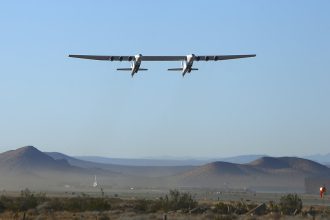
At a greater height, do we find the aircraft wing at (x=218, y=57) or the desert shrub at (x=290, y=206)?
the aircraft wing at (x=218, y=57)

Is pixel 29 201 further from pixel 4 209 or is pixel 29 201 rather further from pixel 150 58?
pixel 150 58

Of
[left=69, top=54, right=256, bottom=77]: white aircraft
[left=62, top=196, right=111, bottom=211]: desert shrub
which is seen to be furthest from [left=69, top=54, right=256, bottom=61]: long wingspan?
[left=62, top=196, right=111, bottom=211]: desert shrub

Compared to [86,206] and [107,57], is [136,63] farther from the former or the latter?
[86,206]

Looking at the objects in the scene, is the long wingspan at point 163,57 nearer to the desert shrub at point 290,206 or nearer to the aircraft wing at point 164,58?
the aircraft wing at point 164,58

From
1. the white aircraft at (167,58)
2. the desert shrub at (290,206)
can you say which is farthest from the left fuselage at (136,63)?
the desert shrub at (290,206)

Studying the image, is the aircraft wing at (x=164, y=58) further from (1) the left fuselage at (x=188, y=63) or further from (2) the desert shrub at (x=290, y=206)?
(2) the desert shrub at (x=290, y=206)

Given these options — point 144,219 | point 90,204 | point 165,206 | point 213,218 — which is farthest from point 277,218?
point 90,204

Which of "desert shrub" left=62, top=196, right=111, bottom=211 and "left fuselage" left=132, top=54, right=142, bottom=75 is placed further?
"desert shrub" left=62, top=196, right=111, bottom=211

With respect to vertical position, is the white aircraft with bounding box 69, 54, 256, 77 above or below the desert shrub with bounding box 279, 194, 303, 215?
above

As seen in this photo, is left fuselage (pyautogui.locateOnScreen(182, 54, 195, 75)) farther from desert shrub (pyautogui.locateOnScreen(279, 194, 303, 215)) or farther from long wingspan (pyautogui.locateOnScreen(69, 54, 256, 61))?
desert shrub (pyautogui.locateOnScreen(279, 194, 303, 215))

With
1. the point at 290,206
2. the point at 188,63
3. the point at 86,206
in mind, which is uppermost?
the point at 188,63

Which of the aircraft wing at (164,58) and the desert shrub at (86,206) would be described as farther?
the aircraft wing at (164,58)

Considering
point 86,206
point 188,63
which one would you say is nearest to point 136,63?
point 188,63
